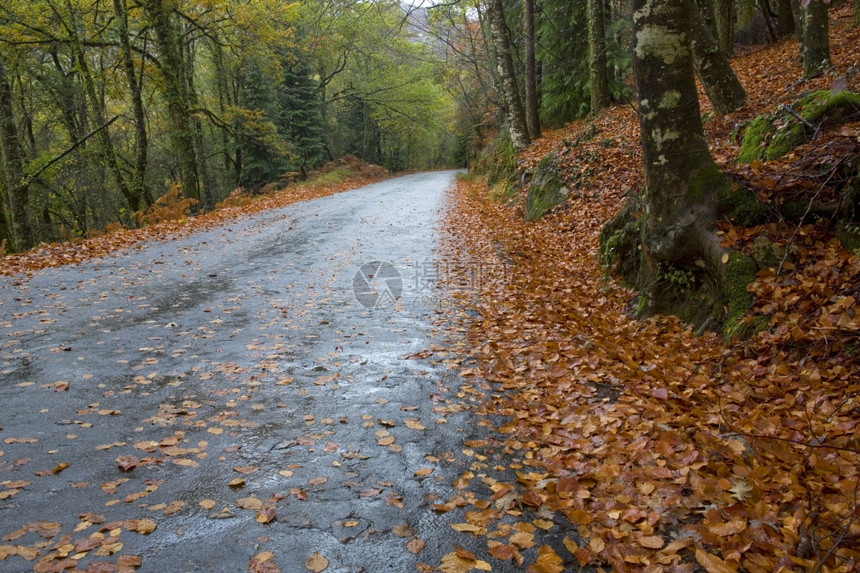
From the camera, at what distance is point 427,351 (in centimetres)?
567

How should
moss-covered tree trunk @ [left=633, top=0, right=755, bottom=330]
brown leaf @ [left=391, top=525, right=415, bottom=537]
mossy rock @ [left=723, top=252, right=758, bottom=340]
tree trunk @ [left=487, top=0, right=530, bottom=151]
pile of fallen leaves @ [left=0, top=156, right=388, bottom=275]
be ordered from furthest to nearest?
tree trunk @ [left=487, top=0, right=530, bottom=151] → pile of fallen leaves @ [left=0, top=156, right=388, bottom=275] → moss-covered tree trunk @ [left=633, top=0, right=755, bottom=330] → mossy rock @ [left=723, top=252, right=758, bottom=340] → brown leaf @ [left=391, top=525, right=415, bottom=537]

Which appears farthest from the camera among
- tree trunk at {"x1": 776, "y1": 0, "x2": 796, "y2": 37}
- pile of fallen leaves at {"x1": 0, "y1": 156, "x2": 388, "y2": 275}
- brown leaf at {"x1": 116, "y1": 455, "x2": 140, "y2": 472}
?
tree trunk at {"x1": 776, "y1": 0, "x2": 796, "y2": 37}

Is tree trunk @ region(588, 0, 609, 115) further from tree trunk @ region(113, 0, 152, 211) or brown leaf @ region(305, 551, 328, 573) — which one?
brown leaf @ region(305, 551, 328, 573)

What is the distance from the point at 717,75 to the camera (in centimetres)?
975

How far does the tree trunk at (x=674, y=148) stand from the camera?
526 centimetres

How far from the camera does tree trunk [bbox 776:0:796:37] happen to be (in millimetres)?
15977

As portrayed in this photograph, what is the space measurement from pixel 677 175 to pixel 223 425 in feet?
16.9

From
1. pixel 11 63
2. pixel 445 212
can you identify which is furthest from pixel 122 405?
pixel 11 63

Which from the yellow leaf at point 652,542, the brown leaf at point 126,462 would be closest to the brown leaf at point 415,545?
the yellow leaf at point 652,542

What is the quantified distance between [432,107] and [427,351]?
38.7 metres

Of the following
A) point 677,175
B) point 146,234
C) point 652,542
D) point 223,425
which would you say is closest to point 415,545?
point 652,542

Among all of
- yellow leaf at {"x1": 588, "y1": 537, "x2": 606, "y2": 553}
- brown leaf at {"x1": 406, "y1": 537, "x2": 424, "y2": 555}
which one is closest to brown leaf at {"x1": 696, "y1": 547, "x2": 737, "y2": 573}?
yellow leaf at {"x1": 588, "y1": 537, "x2": 606, "y2": 553}

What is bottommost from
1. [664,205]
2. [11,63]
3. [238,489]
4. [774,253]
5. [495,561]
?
[495,561]

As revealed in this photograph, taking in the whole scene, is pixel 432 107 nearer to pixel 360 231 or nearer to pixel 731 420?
pixel 360 231
